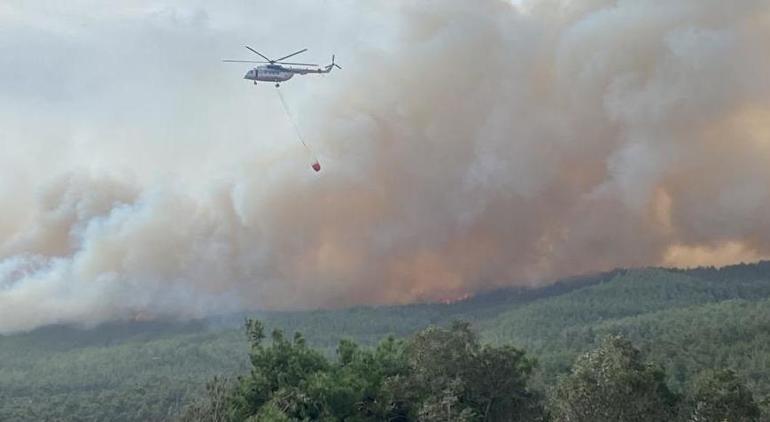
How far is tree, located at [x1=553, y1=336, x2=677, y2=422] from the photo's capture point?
34.6 metres

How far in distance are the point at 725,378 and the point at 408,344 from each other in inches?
730

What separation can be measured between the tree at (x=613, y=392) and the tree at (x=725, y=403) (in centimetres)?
179

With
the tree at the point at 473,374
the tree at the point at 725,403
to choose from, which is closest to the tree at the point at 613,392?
the tree at the point at 725,403

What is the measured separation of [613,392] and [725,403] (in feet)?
14.7

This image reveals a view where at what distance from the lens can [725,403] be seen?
33.7m

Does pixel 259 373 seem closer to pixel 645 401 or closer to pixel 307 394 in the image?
pixel 307 394

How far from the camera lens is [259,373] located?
47.5m

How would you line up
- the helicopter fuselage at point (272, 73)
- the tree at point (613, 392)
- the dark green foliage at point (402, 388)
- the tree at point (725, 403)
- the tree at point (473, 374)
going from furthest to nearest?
the helicopter fuselage at point (272, 73), the tree at point (473, 374), the dark green foliage at point (402, 388), the tree at point (613, 392), the tree at point (725, 403)

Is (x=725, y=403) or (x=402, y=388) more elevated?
(x=402, y=388)

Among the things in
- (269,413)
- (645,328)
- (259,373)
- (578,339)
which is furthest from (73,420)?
(645,328)

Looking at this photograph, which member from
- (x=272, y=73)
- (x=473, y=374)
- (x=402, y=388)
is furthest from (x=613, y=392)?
(x=272, y=73)

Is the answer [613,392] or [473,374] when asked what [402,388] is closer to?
[473,374]

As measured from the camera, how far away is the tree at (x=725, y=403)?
109 feet

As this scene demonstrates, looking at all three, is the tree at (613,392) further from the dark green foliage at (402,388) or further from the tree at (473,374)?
the tree at (473,374)
